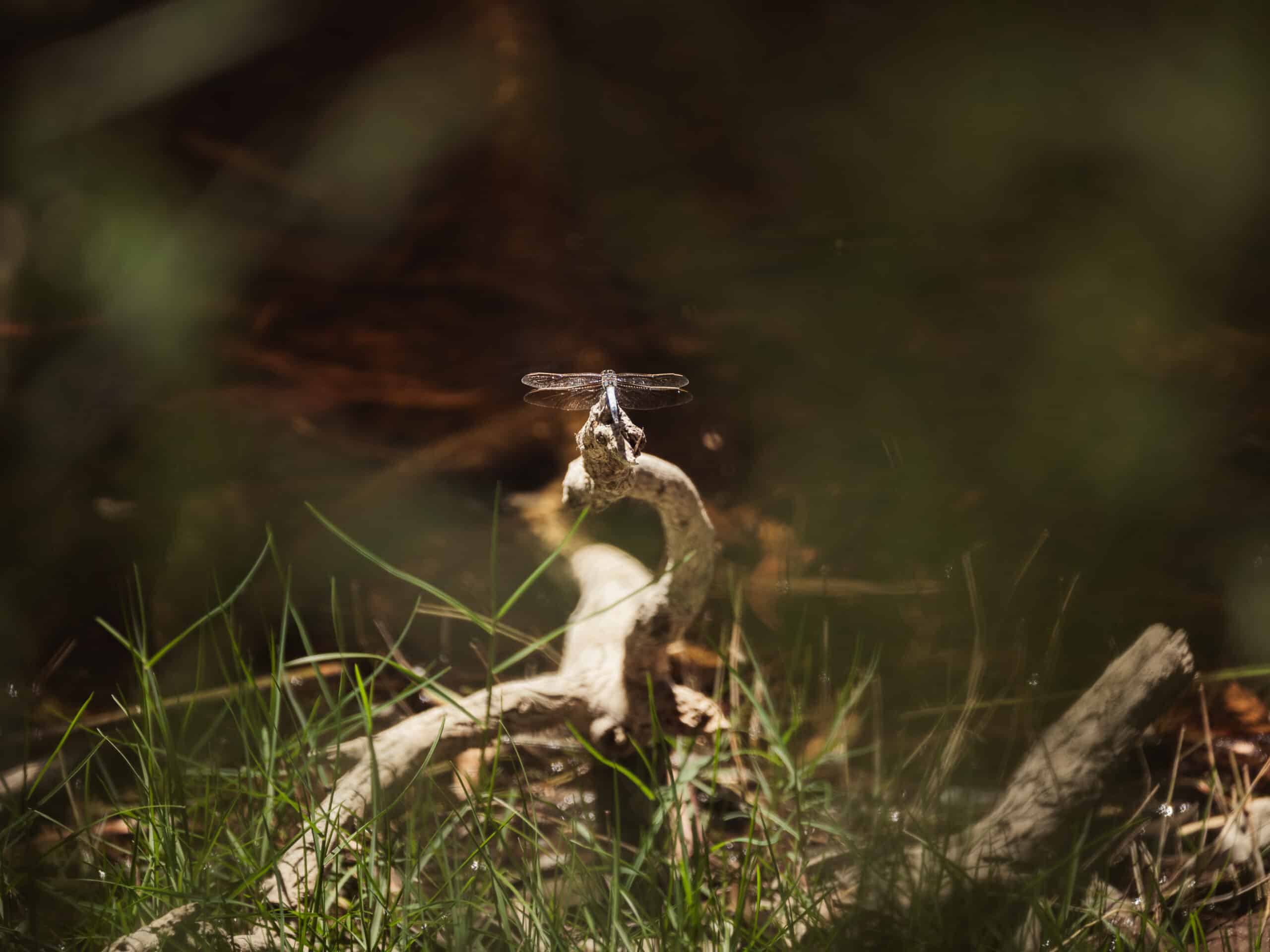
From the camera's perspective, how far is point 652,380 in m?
0.98

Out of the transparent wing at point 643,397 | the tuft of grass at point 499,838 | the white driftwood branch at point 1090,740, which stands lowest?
the tuft of grass at point 499,838

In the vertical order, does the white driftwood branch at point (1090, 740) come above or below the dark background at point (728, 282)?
below

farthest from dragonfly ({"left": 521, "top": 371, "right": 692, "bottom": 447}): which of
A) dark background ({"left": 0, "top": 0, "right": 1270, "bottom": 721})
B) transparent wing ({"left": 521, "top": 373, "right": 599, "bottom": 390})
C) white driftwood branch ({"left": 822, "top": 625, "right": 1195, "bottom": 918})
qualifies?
white driftwood branch ({"left": 822, "top": 625, "right": 1195, "bottom": 918})

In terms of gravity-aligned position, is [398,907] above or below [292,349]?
below

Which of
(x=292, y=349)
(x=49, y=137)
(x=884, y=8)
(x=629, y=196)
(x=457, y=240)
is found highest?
(x=884, y=8)

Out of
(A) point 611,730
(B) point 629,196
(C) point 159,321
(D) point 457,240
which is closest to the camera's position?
(C) point 159,321

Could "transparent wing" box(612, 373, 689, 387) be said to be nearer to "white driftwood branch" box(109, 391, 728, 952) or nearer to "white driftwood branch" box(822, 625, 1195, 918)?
"white driftwood branch" box(109, 391, 728, 952)

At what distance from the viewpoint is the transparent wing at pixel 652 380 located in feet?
3.07

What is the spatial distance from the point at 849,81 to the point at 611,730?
857 millimetres

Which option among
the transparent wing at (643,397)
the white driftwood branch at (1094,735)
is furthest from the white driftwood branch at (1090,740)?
the transparent wing at (643,397)

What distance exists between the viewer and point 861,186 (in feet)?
3.26

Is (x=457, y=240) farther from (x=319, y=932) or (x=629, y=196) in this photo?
(x=319, y=932)

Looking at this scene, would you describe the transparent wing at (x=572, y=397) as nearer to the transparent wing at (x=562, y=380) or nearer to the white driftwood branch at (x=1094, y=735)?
the transparent wing at (x=562, y=380)

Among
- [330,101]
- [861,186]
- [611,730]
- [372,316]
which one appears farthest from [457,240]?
[611,730]
